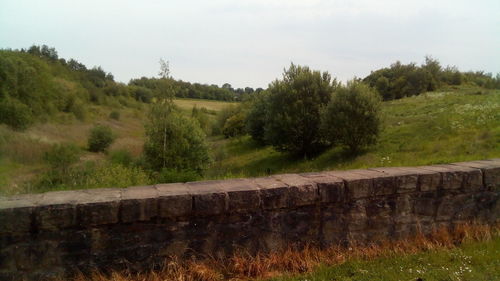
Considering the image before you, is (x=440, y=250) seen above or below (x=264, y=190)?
below

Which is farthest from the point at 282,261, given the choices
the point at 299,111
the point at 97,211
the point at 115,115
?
the point at 115,115

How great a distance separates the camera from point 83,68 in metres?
61.3

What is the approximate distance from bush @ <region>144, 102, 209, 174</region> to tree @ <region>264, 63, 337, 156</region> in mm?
6403

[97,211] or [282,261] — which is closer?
[97,211]

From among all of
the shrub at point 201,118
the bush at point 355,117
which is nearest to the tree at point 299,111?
the bush at point 355,117

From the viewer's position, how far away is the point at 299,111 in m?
18.6

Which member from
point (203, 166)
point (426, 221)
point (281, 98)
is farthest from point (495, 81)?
point (426, 221)

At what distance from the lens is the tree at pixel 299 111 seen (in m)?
18.6

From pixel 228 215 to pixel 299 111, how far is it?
16253 millimetres

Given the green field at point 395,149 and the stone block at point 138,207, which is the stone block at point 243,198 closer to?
the stone block at point 138,207

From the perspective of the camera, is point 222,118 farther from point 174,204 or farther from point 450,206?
point 174,204

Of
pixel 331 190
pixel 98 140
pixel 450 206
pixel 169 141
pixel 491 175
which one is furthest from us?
pixel 98 140

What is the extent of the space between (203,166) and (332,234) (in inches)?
455

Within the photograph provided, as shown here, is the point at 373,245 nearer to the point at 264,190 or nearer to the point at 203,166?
the point at 264,190
